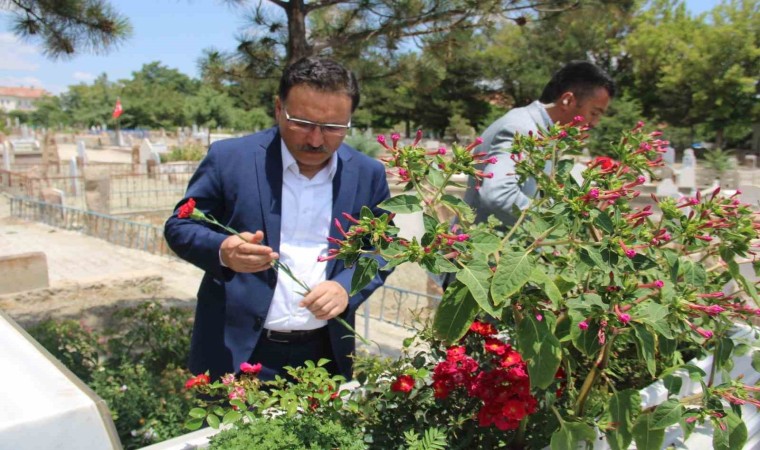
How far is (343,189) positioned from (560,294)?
3.07ft

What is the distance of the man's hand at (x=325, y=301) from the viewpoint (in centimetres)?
149

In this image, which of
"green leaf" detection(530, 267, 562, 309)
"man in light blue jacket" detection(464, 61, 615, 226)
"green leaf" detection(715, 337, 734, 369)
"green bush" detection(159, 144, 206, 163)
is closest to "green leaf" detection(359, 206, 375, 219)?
"green leaf" detection(530, 267, 562, 309)

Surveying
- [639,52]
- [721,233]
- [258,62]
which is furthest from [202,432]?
[639,52]

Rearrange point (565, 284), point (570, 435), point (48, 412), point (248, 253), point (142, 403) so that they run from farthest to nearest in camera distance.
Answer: point (142, 403) < point (248, 253) < point (565, 284) < point (570, 435) < point (48, 412)

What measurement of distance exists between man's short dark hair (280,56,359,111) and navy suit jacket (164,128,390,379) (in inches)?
8.7

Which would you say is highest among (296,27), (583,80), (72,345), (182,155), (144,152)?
(296,27)

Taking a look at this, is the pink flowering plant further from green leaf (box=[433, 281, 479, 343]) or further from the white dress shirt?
the white dress shirt

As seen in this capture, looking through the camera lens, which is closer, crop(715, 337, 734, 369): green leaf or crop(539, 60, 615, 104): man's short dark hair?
crop(715, 337, 734, 369): green leaf

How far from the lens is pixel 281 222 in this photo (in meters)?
1.71

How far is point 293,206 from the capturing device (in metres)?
1.73

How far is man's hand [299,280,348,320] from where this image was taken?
1490 millimetres

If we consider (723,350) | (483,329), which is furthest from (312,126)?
(723,350)

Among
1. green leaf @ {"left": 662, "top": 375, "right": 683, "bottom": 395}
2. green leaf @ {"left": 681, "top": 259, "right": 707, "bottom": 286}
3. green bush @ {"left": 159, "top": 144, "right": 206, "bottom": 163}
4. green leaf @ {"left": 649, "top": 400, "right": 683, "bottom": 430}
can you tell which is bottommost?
green bush @ {"left": 159, "top": 144, "right": 206, "bottom": 163}

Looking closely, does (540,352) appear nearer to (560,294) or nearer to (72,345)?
(560,294)
